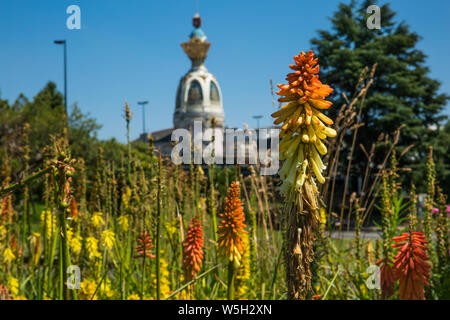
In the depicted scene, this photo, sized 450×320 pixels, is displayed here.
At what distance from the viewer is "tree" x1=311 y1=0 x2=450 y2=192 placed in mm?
23922

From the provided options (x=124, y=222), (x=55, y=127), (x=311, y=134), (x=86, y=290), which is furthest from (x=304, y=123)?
(x=55, y=127)

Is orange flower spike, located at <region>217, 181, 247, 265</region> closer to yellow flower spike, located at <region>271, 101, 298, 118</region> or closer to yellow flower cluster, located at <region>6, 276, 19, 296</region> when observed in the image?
yellow flower spike, located at <region>271, 101, 298, 118</region>

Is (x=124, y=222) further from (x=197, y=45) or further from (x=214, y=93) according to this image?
(x=197, y=45)

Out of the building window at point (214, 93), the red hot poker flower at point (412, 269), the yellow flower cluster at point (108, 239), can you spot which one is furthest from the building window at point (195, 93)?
the red hot poker flower at point (412, 269)

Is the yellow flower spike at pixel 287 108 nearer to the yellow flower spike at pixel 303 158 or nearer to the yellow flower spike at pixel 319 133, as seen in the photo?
the yellow flower spike at pixel 303 158

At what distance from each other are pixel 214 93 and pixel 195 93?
3126mm

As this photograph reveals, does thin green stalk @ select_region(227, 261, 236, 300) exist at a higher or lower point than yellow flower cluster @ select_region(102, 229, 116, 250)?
lower

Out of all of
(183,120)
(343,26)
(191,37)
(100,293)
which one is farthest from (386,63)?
(191,37)

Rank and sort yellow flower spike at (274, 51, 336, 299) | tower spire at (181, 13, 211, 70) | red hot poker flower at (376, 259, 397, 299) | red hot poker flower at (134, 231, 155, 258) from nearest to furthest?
yellow flower spike at (274, 51, 336, 299)
red hot poker flower at (134, 231, 155, 258)
red hot poker flower at (376, 259, 397, 299)
tower spire at (181, 13, 211, 70)

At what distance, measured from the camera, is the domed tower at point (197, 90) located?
59.8 metres

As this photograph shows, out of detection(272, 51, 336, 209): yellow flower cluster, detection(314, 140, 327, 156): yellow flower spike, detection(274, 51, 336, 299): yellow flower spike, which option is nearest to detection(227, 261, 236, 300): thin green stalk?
detection(274, 51, 336, 299): yellow flower spike

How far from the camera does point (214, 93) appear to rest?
62.4 meters

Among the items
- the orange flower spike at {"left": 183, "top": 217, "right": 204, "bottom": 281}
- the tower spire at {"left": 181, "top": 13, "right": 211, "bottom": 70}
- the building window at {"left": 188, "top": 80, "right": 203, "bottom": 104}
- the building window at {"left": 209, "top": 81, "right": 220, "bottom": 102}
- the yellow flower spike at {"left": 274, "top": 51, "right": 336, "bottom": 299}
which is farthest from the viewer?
the tower spire at {"left": 181, "top": 13, "right": 211, "bottom": 70}

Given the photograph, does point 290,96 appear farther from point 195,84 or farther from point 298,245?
point 195,84
